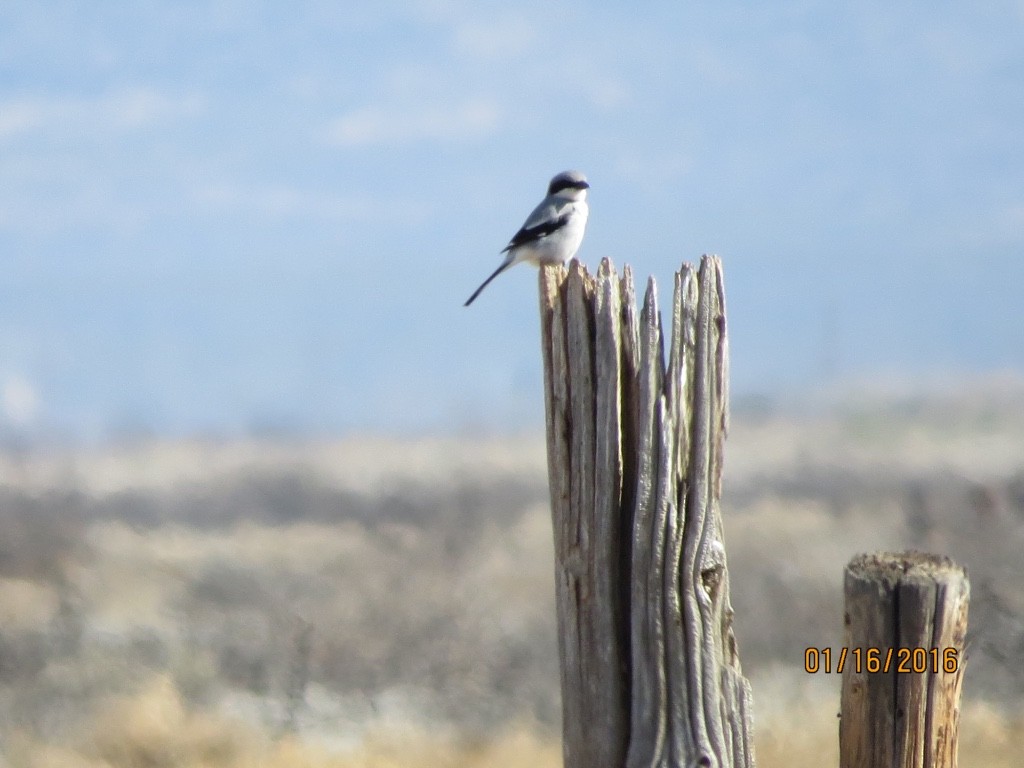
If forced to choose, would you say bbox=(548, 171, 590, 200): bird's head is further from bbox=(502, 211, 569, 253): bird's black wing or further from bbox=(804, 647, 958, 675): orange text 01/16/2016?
bbox=(804, 647, 958, 675): orange text 01/16/2016

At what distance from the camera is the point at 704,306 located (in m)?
2.95

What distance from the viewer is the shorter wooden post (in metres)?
2.98

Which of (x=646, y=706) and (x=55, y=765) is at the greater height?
(x=646, y=706)

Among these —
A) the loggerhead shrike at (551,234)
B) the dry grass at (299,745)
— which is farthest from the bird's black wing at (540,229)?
the dry grass at (299,745)

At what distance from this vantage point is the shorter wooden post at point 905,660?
2977 millimetres

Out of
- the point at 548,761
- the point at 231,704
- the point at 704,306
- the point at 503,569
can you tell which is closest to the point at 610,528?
the point at 704,306

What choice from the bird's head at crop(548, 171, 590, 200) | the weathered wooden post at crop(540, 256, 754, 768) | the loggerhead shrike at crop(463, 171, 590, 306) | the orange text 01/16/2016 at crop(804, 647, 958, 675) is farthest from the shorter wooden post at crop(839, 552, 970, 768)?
the bird's head at crop(548, 171, 590, 200)

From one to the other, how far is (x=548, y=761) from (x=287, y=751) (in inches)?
81.4

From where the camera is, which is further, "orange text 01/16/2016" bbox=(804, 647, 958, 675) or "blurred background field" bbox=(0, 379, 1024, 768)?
"blurred background field" bbox=(0, 379, 1024, 768)

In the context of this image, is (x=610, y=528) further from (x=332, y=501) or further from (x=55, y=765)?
(x=332, y=501)

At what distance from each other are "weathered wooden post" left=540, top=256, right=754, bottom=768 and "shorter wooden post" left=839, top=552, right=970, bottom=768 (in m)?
0.37

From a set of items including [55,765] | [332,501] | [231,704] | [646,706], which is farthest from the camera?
[332,501]

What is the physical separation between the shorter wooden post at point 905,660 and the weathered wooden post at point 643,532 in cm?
37

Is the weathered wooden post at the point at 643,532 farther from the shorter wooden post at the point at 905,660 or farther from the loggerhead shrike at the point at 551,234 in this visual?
the loggerhead shrike at the point at 551,234
